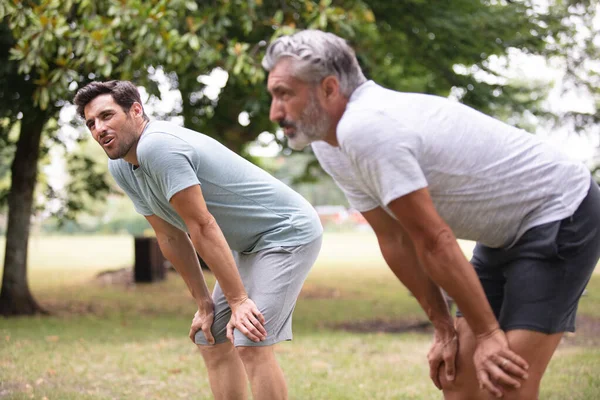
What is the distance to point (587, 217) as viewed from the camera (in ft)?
8.68

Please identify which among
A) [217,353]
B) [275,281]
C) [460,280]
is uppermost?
[460,280]

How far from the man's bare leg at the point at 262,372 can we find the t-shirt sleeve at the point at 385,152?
1419mm

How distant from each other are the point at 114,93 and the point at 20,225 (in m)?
8.31

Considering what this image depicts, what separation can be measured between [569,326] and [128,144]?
2126mm

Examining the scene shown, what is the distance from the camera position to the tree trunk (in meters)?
11.2

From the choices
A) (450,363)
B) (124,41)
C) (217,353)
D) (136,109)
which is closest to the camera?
(450,363)

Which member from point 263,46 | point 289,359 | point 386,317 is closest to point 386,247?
point 289,359

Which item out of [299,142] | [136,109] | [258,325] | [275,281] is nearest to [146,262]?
[136,109]

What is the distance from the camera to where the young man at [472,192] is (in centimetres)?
247

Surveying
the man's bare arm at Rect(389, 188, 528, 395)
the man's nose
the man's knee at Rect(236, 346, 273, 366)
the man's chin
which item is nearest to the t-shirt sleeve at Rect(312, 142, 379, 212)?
the man's chin

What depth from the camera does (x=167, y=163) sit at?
344 cm

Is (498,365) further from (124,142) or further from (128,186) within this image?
(128,186)

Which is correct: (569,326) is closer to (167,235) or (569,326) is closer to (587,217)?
(587,217)

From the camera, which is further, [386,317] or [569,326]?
[386,317]
